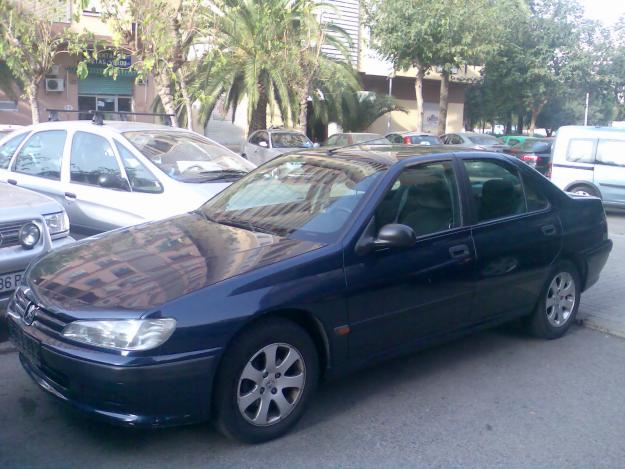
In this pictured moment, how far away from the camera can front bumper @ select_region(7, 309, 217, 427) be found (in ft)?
11.4

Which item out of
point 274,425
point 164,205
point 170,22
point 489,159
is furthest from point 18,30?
point 274,425

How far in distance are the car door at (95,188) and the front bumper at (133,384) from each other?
3362 millimetres

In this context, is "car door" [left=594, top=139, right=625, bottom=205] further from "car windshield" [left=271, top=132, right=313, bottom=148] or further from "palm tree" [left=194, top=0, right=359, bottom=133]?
"palm tree" [left=194, top=0, right=359, bottom=133]

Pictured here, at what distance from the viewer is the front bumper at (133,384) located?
3.48 metres

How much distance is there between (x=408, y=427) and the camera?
4223 mm

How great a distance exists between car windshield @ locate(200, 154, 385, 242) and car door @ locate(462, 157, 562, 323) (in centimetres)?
94

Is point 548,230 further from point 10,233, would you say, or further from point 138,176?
point 10,233

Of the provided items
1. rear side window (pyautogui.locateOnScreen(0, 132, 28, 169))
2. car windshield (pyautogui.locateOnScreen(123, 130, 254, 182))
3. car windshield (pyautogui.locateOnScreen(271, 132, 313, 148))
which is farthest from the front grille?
car windshield (pyautogui.locateOnScreen(271, 132, 313, 148))

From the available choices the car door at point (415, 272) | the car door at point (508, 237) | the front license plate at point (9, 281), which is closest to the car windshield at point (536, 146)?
the car door at point (508, 237)

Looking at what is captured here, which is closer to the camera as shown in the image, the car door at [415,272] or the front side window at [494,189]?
the car door at [415,272]

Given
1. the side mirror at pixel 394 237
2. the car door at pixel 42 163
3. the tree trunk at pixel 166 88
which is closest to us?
the side mirror at pixel 394 237

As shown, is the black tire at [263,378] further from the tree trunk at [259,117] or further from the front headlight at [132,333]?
the tree trunk at [259,117]

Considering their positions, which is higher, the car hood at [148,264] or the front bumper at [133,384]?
the car hood at [148,264]

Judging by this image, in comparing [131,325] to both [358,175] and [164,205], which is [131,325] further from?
[164,205]
